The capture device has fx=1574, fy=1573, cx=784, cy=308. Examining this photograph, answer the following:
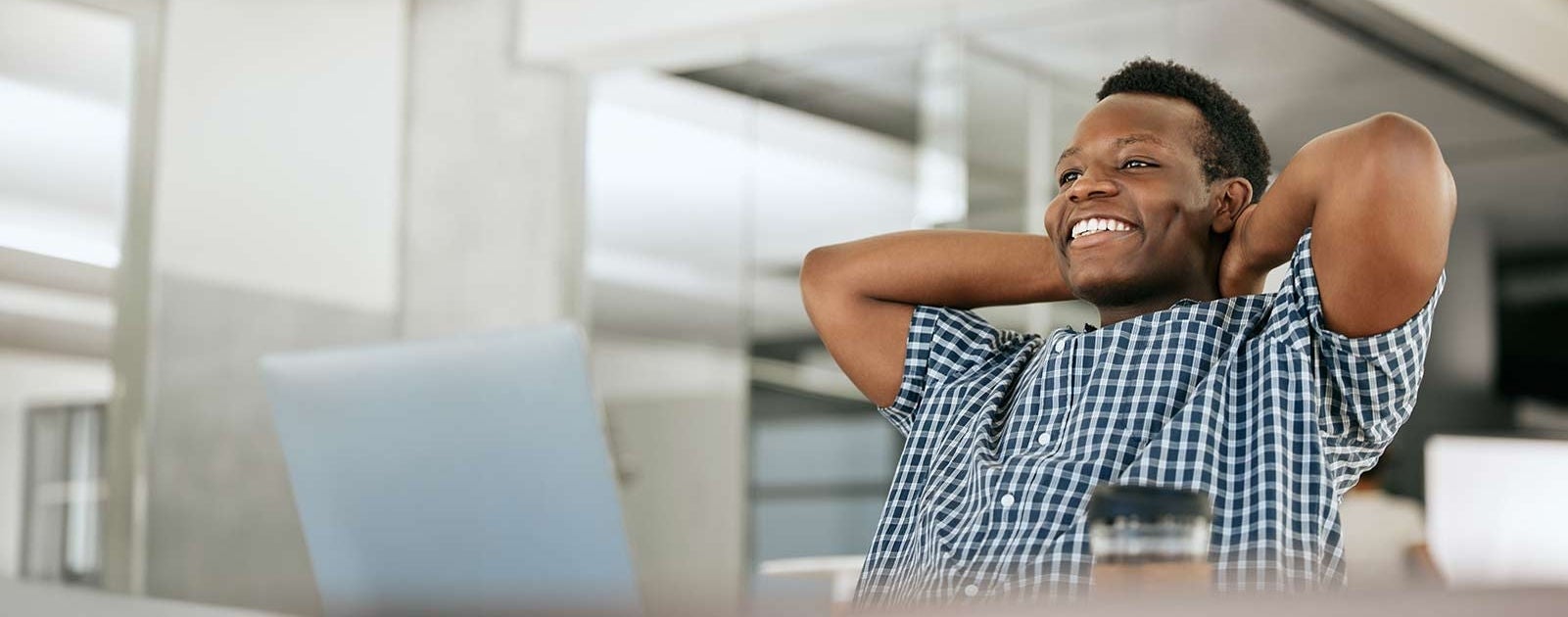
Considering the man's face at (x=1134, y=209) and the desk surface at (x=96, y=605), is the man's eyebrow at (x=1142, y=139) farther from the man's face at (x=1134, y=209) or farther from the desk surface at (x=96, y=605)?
the desk surface at (x=96, y=605)

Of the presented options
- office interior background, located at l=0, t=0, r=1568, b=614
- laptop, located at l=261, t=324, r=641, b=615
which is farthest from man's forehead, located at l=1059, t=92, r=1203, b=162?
office interior background, located at l=0, t=0, r=1568, b=614

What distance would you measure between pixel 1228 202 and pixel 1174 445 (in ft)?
0.95

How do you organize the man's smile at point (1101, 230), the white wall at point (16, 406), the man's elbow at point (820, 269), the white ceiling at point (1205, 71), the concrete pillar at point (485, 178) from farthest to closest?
the concrete pillar at point (485, 178)
the white wall at point (16, 406)
the white ceiling at point (1205, 71)
the man's elbow at point (820, 269)
the man's smile at point (1101, 230)

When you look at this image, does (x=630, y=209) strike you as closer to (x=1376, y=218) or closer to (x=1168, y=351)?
(x=1168, y=351)

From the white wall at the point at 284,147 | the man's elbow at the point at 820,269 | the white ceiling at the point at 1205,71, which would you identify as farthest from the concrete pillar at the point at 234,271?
the man's elbow at the point at 820,269

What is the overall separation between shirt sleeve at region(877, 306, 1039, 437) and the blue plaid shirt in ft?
→ 0.26

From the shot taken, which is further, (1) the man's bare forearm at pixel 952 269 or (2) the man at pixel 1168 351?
(1) the man's bare forearm at pixel 952 269

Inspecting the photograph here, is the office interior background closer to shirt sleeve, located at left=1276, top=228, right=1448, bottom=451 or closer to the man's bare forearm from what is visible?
the man's bare forearm

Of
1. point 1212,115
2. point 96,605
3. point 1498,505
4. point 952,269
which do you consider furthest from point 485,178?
point 96,605

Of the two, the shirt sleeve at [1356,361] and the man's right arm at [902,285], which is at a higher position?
the man's right arm at [902,285]

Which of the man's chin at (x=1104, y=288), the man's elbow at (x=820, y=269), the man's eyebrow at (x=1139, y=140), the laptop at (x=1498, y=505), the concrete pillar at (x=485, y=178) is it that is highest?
the concrete pillar at (x=485, y=178)

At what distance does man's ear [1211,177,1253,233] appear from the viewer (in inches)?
56.5

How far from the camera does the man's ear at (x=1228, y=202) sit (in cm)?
144

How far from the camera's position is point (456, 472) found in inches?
47.3
